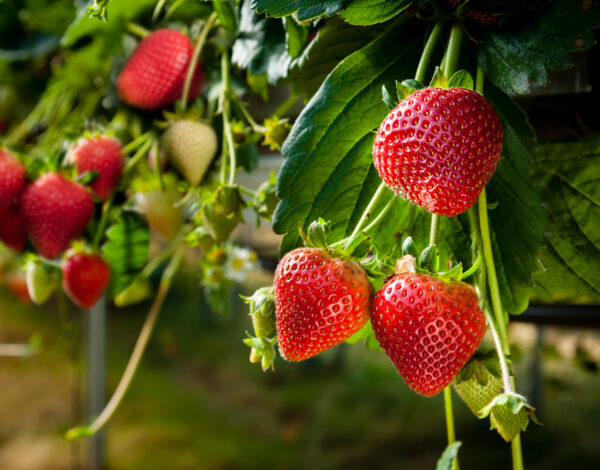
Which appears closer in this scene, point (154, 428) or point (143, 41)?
point (143, 41)

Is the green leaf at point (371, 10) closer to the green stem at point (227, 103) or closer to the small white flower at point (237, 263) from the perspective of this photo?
the green stem at point (227, 103)

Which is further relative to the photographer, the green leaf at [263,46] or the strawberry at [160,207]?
the strawberry at [160,207]

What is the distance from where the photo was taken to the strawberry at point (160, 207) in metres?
0.51

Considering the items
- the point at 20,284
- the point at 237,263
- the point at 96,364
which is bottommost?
the point at 96,364

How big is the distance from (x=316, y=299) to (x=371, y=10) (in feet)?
0.45

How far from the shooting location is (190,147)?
1.35 feet

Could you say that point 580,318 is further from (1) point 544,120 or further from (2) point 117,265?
(2) point 117,265

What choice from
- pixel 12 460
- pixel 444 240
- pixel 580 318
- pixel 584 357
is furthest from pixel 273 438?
pixel 444 240

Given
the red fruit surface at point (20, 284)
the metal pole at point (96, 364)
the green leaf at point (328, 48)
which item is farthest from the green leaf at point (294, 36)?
the metal pole at point (96, 364)

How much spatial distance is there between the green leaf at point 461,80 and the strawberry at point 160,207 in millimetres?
309

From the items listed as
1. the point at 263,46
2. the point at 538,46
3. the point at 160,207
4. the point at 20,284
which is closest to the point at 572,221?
the point at 538,46

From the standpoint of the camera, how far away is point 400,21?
297mm

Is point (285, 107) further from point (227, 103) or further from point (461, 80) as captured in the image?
point (461, 80)

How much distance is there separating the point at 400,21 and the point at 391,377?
117 centimetres
